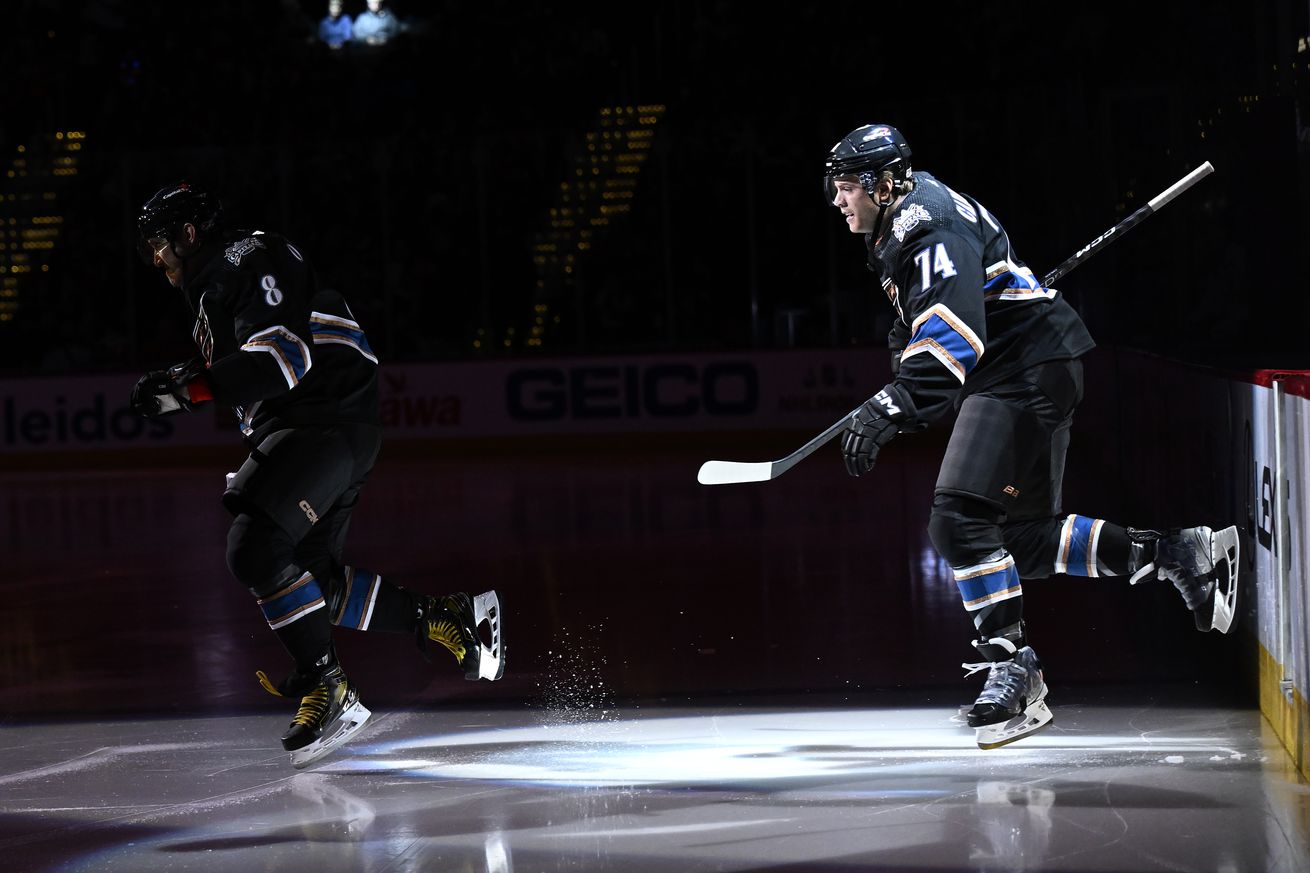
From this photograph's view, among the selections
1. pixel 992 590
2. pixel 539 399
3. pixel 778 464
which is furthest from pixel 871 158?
pixel 539 399

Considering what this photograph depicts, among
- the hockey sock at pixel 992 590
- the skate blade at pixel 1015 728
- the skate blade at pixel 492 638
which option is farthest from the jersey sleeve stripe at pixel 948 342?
the skate blade at pixel 492 638

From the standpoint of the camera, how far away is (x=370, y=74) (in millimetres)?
18578

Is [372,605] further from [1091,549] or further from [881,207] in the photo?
[1091,549]

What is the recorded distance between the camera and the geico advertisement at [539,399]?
617 inches

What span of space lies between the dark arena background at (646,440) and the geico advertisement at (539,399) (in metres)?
0.04

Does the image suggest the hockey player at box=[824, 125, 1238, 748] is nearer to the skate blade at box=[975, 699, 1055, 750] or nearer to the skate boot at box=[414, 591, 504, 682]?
the skate blade at box=[975, 699, 1055, 750]

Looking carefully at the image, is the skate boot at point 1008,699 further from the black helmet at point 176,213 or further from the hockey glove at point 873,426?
the black helmet at point 176,213

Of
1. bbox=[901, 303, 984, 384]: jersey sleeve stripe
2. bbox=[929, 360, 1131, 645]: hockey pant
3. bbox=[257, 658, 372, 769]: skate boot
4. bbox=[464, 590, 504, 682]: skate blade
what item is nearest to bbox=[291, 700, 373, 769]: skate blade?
bbox=[257, 658, 372, 769]: skate boot

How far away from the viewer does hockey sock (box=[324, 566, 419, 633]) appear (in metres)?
4.91

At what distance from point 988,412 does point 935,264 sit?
0.47 m

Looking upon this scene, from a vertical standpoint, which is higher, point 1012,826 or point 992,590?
point 992,590

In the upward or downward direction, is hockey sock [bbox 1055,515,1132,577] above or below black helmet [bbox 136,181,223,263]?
below

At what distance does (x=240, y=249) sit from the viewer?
4605mm

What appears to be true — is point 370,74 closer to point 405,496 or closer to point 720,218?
point 720,218
